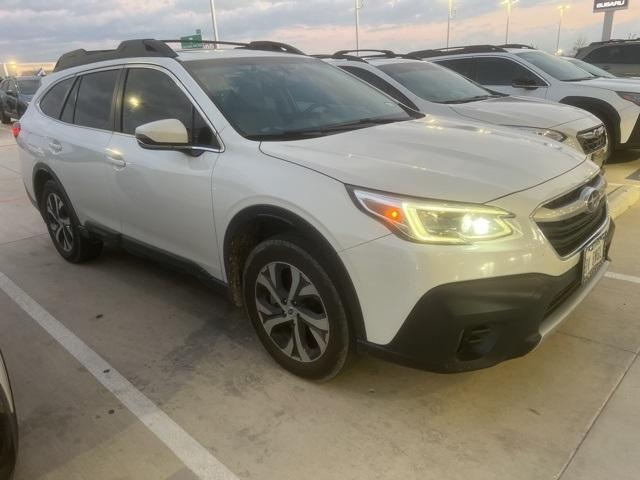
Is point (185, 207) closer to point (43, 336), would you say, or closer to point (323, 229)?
point (323, 229)

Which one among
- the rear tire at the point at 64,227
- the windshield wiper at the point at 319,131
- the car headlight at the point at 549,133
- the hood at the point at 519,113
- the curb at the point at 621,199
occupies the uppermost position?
the windshield wiper at the point at 319,131

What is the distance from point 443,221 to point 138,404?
1784mm

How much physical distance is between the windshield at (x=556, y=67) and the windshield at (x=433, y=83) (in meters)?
1.95

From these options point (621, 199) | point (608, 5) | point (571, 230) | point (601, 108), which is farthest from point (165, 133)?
point (608, 5)

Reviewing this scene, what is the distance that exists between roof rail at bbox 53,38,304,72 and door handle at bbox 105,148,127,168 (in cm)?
67

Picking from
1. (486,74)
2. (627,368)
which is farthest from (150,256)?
(486,74)

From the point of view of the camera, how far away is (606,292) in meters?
3.61

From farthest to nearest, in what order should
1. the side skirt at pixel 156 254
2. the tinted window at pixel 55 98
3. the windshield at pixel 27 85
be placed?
the windshield at pixel 27 85 → the tinted window at pixel 55 98 → the side skirt at pixel 156 254

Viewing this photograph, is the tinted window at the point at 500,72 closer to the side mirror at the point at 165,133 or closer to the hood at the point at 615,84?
the hood at the point at 615,84

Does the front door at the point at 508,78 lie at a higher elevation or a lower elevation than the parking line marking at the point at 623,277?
higher

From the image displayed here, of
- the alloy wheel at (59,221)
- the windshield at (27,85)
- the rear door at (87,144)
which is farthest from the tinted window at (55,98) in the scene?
the windshield at (27,85)

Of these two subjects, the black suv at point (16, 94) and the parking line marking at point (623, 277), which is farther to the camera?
the black suv at point (16, 94)

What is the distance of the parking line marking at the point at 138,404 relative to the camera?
7.56ft

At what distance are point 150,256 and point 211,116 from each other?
117 cm
